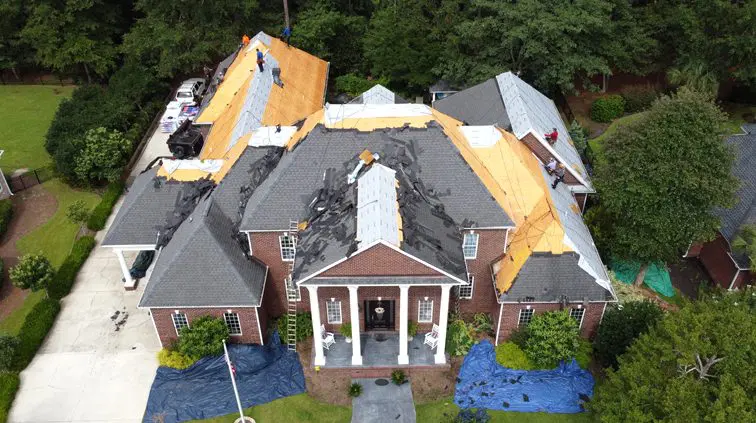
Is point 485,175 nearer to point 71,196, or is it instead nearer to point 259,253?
point 259,253

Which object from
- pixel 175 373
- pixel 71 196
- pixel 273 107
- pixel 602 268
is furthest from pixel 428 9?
pixel 175 373

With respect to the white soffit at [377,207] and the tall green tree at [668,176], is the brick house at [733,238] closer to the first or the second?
the tall green tree at [668,176]

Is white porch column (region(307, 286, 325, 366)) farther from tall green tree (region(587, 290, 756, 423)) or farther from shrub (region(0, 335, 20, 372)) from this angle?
shrub (region(0, 335, 20, 372))

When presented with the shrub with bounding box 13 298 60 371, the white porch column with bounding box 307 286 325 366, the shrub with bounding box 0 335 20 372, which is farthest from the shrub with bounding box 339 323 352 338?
the shrub with bounding box 0 335 20 372

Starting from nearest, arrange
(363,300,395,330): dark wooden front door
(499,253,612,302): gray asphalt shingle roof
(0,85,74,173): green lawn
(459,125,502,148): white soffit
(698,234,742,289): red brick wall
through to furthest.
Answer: (499,253,612,302): gray asphalt shingle roof, (363,300,395,330): dark wooden front door, (459,125,502,148): white soffit, (698,234,742,289): red brick wall, (0,85,74,173): green lawn

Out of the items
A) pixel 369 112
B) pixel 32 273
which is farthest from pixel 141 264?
pixel 369 112

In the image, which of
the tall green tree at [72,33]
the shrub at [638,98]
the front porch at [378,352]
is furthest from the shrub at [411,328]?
the tall green tree at [72,33]
